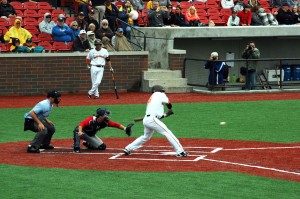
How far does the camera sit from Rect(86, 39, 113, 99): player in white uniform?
89.4 feet

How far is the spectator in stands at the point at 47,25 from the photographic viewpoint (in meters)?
29.0

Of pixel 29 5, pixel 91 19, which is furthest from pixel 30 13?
pixel 91 19

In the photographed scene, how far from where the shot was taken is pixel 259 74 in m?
31.4

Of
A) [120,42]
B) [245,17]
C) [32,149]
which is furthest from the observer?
[245,17]

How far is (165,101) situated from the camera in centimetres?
1719

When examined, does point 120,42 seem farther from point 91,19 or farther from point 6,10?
point 6,10

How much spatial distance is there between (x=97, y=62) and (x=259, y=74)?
663cm

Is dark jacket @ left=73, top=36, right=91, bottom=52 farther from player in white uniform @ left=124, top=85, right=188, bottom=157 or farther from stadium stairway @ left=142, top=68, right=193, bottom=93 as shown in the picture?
player in white uniform @ left=124, top=85, right=188, bottom=157

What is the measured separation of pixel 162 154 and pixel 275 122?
19.5 ft

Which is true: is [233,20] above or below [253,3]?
below

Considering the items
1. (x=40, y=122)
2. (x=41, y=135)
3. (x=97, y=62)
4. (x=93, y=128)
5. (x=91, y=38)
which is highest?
(x=91, y=38)

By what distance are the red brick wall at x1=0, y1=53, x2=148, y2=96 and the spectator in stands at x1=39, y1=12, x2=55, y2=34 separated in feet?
3.66

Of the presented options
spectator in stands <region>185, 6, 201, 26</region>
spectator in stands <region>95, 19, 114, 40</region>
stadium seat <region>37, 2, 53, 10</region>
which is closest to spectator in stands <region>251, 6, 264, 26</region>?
spectator in stands <region>185, 6, 201, 26</region>

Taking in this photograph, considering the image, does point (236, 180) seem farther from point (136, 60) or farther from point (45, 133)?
point (136, 60)
